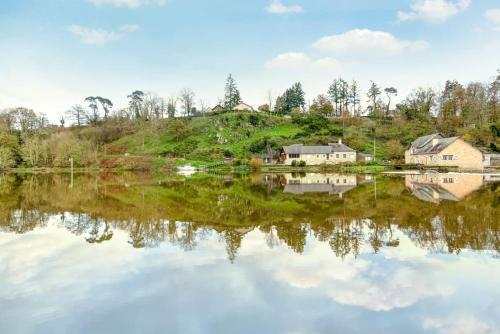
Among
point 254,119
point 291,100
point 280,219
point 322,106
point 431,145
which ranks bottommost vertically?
point 280,219

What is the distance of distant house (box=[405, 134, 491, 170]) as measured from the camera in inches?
2105

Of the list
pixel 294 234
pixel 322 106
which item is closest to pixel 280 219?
pixel 294 234

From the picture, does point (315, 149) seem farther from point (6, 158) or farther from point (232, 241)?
point (232, 241)

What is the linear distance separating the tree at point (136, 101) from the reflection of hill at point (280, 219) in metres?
90.8

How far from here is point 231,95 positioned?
113m

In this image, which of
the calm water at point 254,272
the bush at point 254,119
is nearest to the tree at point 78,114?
the bush at point 254,119

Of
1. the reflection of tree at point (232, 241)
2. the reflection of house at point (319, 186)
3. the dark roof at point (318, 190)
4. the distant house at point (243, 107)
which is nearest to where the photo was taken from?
the reflection of tree at point (232, 241)

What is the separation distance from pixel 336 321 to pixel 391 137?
8335 centimetres

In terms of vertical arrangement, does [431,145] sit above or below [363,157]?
above

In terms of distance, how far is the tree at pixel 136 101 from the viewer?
364 ft

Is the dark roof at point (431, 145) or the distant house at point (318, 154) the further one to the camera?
the distant house at point (318, 154)

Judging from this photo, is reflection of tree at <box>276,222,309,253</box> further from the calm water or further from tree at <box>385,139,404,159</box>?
tree at <box>385,139,404,159</box>

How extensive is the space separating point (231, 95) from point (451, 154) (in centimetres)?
7132

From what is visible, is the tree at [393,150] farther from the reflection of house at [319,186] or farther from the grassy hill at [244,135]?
the reflection of house at [319,186]
